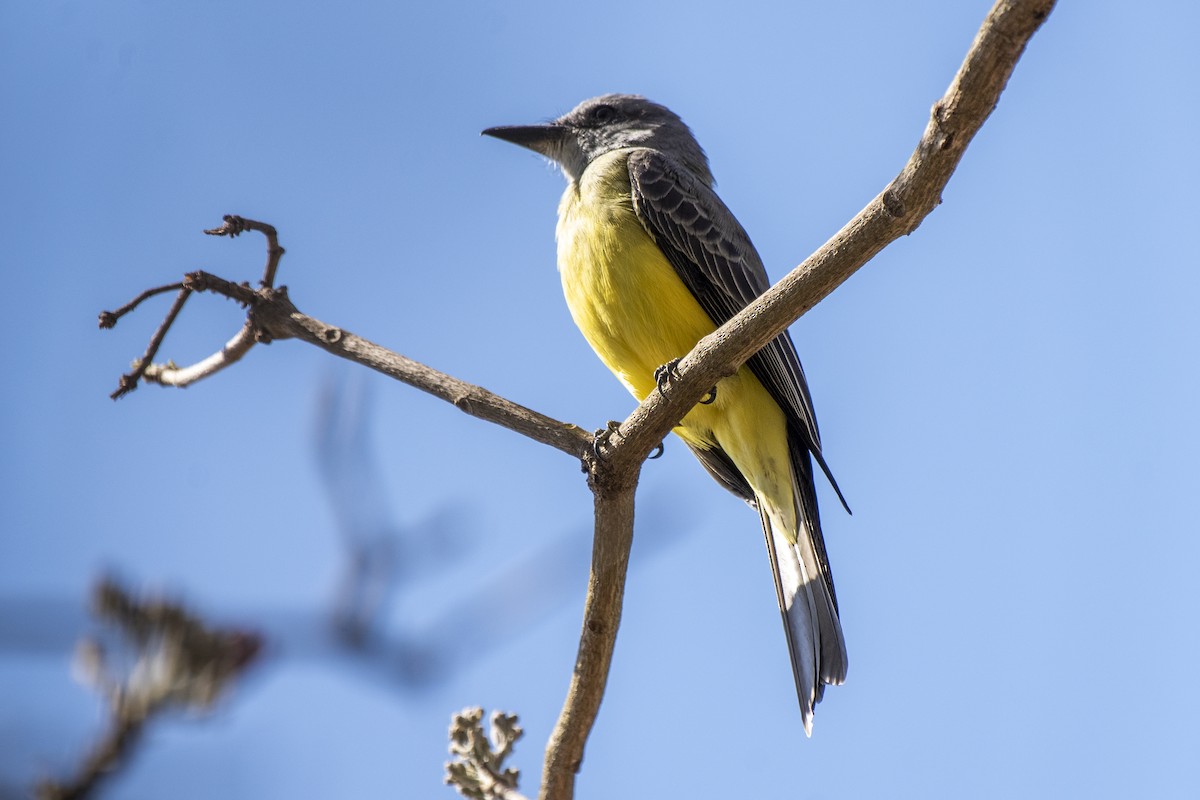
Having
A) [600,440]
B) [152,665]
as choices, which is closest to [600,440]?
[600,440]

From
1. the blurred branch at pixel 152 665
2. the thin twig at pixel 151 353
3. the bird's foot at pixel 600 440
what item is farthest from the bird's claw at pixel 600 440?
the blurred branch at pixel 152 665

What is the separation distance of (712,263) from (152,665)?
4583 millimetres

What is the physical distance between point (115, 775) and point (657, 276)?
447cm

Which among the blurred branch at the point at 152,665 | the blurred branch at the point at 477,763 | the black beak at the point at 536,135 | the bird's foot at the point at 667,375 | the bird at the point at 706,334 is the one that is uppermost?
the black beak at the point at 536,135

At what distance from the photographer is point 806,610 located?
567cm

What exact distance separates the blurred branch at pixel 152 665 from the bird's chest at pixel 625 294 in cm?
403

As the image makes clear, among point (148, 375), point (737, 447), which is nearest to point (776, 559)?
point (737, 447)

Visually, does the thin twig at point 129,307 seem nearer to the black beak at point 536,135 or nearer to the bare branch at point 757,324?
the bare branch at point 757,324

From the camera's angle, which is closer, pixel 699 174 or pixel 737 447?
pixel 737 447

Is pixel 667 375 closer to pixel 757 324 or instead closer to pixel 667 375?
pixel 667 375

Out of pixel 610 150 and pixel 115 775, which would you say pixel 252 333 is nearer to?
pixel 610 150

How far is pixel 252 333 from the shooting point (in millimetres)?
4723

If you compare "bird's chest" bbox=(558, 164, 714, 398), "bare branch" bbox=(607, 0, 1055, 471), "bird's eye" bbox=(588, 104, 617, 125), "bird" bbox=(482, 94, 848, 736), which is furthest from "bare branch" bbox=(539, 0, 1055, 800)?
"bird's eye" bbox=(588, 104, 617, 125)

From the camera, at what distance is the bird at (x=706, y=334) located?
5578 millimetres
